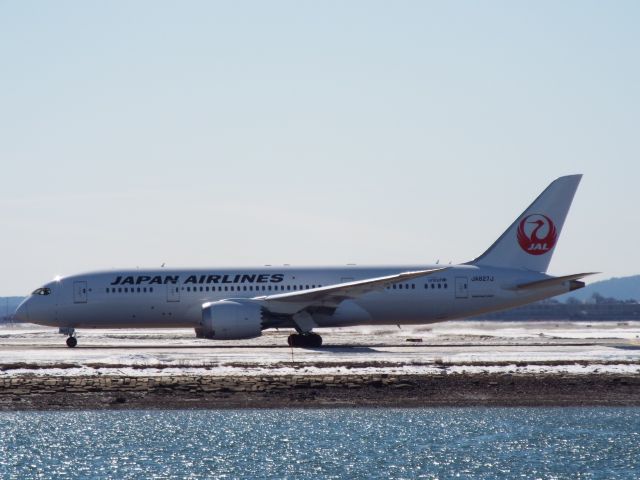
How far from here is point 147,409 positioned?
27.1 m

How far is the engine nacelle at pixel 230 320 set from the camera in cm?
3984

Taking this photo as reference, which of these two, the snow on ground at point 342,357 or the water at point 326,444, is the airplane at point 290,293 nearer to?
the snow on ground at point 342,357

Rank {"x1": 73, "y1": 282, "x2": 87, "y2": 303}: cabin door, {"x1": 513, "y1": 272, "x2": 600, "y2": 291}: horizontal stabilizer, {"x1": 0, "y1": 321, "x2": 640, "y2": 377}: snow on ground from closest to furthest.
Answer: {"x1": 0, "y1": 321, "x2": 640, "y2": 377}: snow on ground
{"x1": 513, "y1": 272, "x2": 600, "y2": 291}: horizontal stabilizer
{"x1": 73, "y1": 282, "x2": 87, "y2": 303}: cabin door

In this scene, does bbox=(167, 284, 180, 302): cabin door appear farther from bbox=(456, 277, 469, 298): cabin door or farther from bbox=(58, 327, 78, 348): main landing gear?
bbox=(456, 277, 469, 298): cabin door

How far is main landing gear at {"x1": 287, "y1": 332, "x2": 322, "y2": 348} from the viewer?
136 ft

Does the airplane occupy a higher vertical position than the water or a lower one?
higher

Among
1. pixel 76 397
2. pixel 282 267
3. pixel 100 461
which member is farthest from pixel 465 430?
pixel 282 267

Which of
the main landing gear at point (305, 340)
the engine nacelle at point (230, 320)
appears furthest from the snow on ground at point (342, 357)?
the main landing gear at point (305, 340)

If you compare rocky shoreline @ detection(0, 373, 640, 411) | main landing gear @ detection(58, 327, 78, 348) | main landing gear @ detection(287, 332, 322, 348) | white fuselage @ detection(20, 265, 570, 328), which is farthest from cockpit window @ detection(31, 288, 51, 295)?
rocky shoreline @ detection(0, 373, 640, 411)

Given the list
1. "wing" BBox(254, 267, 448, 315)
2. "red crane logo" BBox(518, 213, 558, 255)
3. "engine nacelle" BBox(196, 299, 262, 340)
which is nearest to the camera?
"engine nacelle" BBox(196, 299, 262, 340)

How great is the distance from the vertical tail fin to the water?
1885cm

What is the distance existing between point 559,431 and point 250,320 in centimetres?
1827

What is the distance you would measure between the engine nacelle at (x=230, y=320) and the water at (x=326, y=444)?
1289 cm

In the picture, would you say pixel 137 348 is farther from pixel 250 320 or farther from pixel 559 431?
pixel 559 431
